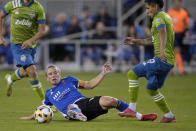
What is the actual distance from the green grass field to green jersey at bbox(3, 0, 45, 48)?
5.12 feet

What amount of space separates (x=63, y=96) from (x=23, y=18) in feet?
8.94

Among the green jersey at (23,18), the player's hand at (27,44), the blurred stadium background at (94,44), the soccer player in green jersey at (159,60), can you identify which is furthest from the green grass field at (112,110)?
the blurred stadium background at (94,44)

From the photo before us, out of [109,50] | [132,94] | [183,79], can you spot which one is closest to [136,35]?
[109,50]

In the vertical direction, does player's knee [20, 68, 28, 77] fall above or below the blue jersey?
above

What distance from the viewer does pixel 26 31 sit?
1097cm

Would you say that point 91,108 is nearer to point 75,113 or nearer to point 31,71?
point 75,113

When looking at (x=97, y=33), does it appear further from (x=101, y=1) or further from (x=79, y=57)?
(x=101, y=1)

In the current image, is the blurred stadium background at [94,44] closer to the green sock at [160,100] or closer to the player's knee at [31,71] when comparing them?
the player's knee at [31,71]

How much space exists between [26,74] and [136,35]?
988 centimetres

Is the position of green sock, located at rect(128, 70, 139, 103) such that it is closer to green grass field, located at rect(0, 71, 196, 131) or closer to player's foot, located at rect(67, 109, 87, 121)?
green grass field, located at rect(0, 71, 196, 131)

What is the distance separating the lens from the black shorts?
28.3 ft

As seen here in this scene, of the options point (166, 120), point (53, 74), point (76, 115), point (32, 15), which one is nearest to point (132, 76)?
point (166, 120)

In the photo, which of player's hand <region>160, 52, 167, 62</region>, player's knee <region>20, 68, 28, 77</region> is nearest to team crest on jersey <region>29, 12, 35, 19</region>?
player's knee <region>20, 68, 28, 77</region>

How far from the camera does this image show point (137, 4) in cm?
2339
